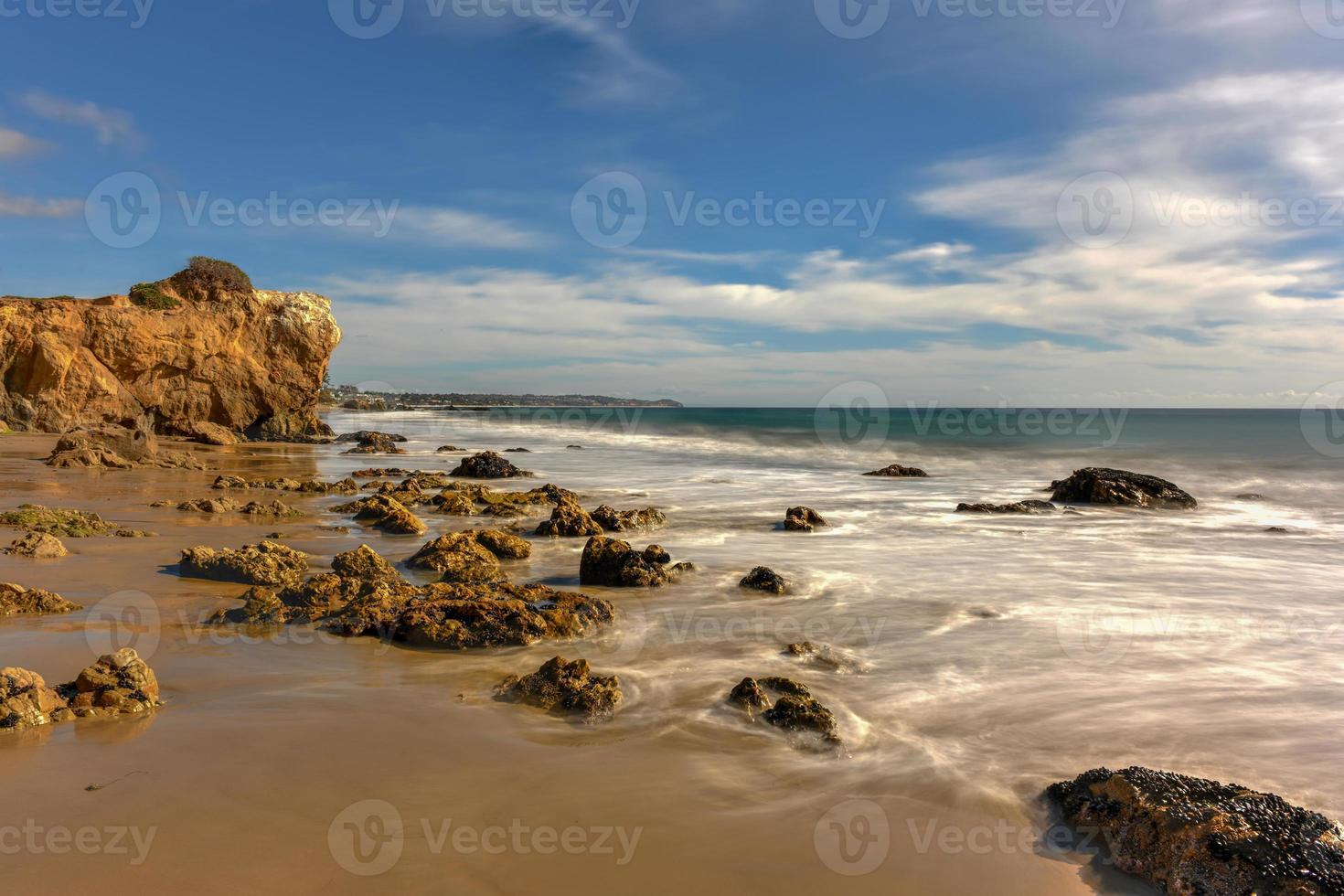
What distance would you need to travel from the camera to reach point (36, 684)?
12.6 ft

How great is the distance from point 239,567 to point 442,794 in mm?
4651

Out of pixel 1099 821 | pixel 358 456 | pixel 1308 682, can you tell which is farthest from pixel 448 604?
pixel 358 456

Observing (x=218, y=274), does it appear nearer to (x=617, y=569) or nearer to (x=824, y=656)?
(x=617, y=569)

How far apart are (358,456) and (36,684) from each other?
71.4ft

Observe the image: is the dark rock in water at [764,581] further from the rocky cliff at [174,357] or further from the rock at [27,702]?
the rocky cliff at [174,357]

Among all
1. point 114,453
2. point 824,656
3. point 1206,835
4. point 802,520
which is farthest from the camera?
point 114,453

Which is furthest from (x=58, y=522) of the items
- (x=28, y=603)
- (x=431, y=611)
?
(x=431, y=611)

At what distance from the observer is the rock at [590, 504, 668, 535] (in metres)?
11.4

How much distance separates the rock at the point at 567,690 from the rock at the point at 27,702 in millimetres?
2182

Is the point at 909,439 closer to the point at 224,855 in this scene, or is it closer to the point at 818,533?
the point at 818,533

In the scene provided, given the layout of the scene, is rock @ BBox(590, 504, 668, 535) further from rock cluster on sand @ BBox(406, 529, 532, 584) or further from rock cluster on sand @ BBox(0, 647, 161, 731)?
rock cluster on sand @ BBox(0, 647, 161, 731)

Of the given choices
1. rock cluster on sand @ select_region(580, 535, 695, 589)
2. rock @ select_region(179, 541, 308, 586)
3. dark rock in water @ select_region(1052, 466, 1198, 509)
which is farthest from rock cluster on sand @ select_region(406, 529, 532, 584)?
dark rock in water @ select_region(1052, 466, 1198, 509)

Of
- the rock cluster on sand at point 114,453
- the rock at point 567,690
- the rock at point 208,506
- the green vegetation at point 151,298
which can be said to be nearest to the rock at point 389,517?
the rock at point 208,506

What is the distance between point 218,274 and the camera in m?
26.3
